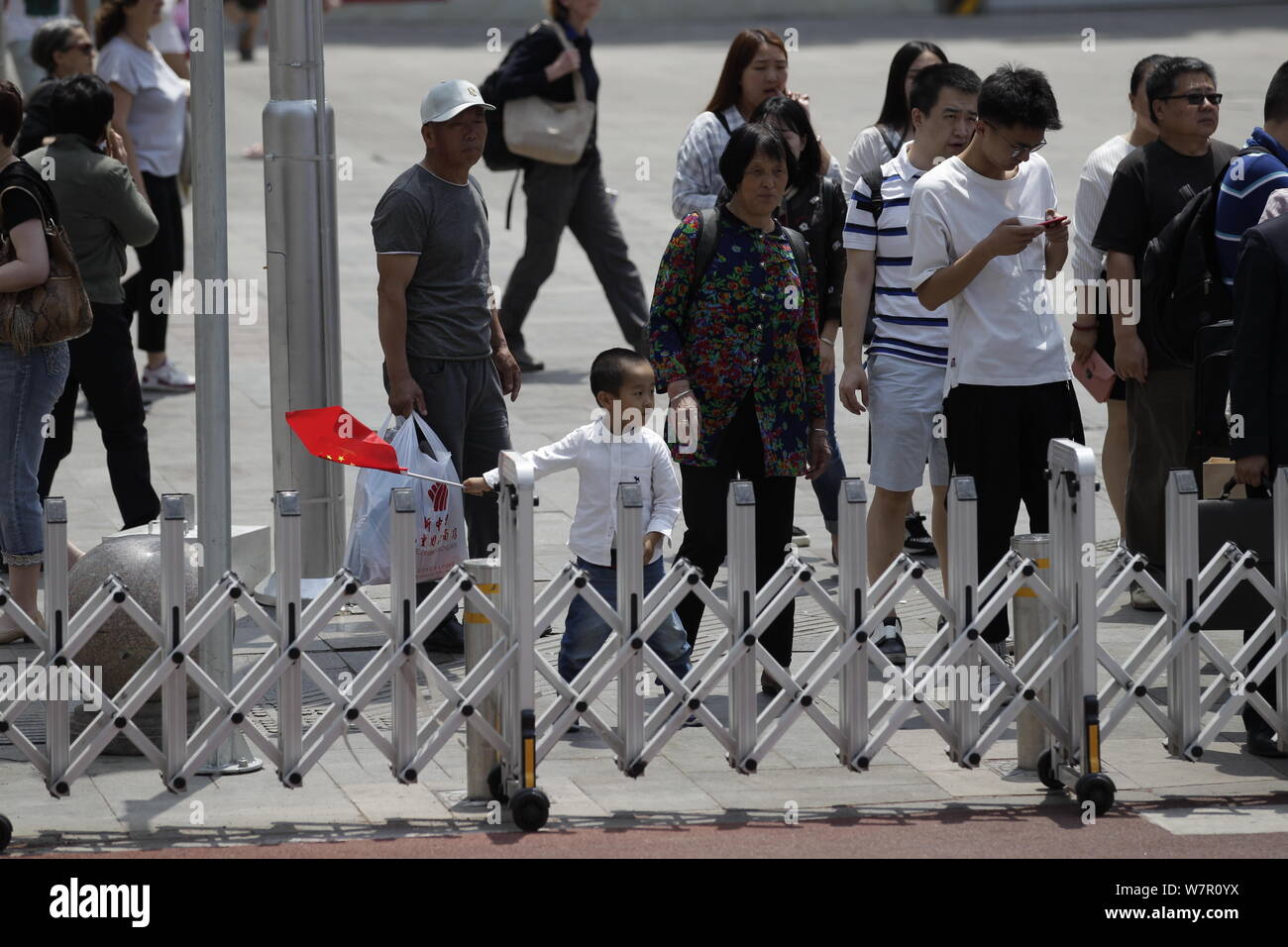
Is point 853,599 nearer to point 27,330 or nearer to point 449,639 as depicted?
point 449,639

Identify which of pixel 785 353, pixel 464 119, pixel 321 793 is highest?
pixel 464 119

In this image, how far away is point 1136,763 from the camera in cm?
606

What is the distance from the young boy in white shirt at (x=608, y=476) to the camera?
20.7 ft

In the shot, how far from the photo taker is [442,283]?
23.4 ft

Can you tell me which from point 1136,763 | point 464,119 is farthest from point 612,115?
point 1136,763

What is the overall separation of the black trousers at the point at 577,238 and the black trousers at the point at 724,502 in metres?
5.00

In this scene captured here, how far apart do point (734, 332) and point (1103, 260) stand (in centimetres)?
211

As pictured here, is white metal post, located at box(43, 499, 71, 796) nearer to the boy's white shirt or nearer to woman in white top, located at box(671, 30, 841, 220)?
the boy's white shirt

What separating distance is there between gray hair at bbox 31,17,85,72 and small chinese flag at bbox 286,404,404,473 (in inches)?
180

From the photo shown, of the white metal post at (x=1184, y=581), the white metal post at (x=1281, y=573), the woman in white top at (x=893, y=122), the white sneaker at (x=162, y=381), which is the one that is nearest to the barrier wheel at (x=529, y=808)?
the white metal post at (x=1184, y=581)

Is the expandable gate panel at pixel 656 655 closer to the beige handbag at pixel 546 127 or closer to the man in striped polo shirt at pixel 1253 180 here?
the man in striped polo shirt at pixel 1253 180

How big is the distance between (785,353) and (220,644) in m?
2.03

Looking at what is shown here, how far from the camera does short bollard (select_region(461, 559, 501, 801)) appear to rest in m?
5.59
